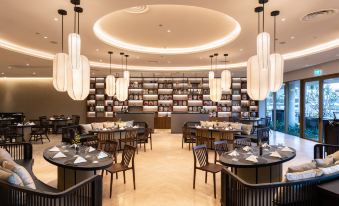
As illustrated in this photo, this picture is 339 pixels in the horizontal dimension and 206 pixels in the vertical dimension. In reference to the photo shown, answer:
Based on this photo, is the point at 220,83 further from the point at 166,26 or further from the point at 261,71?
the point at 261,71

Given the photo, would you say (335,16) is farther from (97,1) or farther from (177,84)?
(177,84)

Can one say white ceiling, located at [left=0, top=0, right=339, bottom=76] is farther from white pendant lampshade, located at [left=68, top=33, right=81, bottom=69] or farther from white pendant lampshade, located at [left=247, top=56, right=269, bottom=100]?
white pendant lampshade, located at [left=247, top=56, right=269, bottom=100]

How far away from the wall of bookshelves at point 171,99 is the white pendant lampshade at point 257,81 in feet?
32.5

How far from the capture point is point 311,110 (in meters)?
10.1

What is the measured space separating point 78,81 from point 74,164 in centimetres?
178

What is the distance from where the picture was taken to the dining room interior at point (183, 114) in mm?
2682

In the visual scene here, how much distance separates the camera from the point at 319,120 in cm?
936

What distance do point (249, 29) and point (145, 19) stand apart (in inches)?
102

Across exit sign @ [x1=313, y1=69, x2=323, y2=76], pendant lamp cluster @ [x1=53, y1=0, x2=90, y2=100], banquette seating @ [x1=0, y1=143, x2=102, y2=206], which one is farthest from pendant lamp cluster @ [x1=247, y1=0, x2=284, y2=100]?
exit sign @ [x1=313, y1=69, x2=323, y2=76]

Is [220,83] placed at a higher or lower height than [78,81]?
higher

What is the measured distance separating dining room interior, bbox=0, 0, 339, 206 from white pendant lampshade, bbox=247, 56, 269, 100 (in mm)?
17

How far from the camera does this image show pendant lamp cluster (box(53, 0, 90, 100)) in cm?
396

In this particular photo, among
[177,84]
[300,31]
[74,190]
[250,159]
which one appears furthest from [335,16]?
[177,84]

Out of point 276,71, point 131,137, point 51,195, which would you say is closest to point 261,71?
point 276,71
